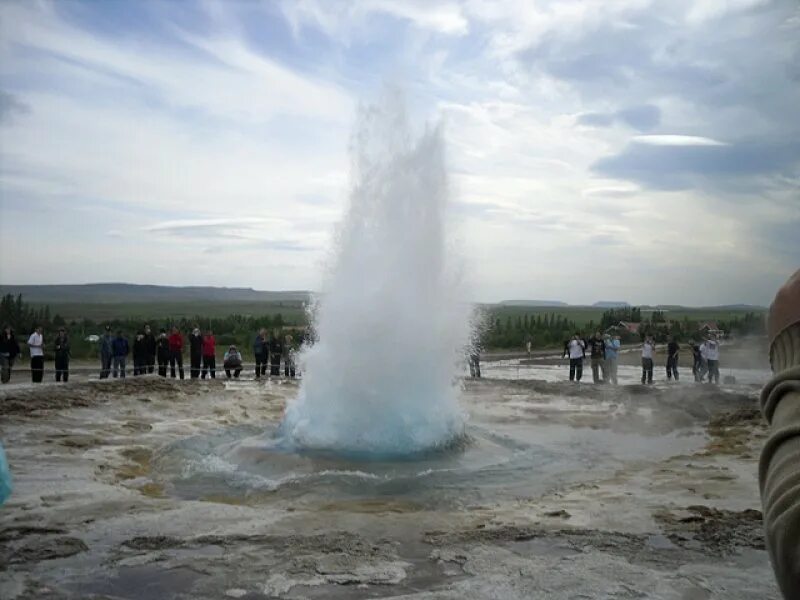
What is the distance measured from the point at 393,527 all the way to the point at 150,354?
13762 millimetres

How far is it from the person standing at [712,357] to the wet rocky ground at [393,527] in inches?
317

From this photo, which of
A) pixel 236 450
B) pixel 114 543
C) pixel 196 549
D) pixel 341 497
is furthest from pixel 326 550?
pixel 236 450

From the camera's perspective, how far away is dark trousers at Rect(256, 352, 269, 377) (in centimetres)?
1820

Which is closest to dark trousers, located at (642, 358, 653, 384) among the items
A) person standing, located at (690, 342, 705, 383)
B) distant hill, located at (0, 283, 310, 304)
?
person standing, located at (690, 342, 705, 383)

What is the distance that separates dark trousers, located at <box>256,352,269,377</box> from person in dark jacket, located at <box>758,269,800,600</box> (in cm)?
Answer: 1743

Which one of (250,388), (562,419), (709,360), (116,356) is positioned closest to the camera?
(562,419)

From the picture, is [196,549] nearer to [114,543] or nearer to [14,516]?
[114,543]

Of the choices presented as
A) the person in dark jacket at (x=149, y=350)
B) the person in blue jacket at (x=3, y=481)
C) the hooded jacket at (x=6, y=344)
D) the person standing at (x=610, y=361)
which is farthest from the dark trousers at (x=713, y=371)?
the person in blue jacket at (x=3, y=481)

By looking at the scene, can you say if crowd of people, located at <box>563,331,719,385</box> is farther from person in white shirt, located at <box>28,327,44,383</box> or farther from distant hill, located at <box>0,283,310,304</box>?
distant hill, located at <box>0,283,310,304</box>

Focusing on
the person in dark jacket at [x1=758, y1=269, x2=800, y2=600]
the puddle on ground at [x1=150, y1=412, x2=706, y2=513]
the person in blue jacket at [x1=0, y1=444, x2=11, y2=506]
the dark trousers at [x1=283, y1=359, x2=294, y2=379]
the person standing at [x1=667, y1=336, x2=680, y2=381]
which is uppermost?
Answer: the person in dark jacket at [x1=758, y1=269, x2=800, y2=600]

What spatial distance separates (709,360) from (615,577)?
15.0 meters

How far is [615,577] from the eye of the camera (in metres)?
4.05

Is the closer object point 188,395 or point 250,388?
point 188,395

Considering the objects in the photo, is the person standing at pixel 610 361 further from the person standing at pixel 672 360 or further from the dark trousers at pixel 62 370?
the dark trousers at pixel 62 370
